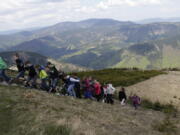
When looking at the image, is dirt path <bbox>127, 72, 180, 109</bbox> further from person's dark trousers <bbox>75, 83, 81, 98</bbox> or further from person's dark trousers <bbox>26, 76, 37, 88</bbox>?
person's dark trousers <bbox>26, 76, 37, 88</bbox>

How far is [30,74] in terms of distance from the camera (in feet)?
71.3

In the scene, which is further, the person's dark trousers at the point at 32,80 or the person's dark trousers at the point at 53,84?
the person's dark trousers at the point at 53,84

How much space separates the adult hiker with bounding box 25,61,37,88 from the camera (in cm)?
2126

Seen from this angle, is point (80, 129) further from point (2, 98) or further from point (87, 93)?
point (87, 93)

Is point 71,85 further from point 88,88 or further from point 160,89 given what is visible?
point 160,89

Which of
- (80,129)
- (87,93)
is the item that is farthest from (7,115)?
(87,93)

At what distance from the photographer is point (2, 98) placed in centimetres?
1627

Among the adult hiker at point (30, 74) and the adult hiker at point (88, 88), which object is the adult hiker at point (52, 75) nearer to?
the adult hiker at point (30, 74)

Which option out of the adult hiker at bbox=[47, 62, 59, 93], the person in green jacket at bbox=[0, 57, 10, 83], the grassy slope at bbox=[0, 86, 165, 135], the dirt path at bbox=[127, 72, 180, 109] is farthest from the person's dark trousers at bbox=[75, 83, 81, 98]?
the dirt path at bbox=[127, 72, 180, 109]

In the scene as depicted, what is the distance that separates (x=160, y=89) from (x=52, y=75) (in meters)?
23.4

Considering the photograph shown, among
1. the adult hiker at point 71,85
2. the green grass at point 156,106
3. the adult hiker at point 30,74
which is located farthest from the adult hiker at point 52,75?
the green grass at point 156,106

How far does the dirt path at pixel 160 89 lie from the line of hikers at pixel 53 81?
1046cm

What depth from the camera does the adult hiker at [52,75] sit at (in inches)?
889

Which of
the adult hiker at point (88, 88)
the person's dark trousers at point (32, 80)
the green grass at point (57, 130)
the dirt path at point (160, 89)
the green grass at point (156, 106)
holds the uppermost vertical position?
the person's dark trousers at point (32, 80)
